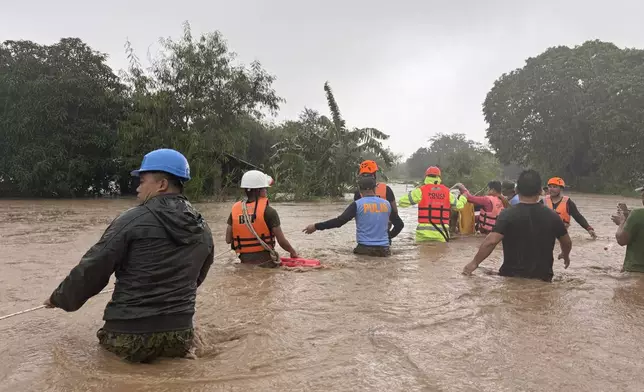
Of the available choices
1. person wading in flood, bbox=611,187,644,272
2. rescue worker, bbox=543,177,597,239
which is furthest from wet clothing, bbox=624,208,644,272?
rescue worker, bbox=543,177,597,239

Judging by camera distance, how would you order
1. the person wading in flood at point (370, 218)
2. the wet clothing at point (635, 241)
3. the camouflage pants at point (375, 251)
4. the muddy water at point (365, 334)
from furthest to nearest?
the camouflage pants at point (375, 251) < the person wading in flood at point (370, 218) < the wet clothing at point (635, 241) < the muddy water at point (365, 334)

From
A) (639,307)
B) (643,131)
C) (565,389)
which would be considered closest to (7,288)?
(565,389)

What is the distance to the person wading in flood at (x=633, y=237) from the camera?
6.04m

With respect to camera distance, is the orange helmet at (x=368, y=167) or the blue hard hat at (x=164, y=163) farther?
the orange helmet at (x=368, y=167)

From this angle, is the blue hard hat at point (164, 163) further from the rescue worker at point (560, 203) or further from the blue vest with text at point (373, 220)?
the rescue worker at point (560, 203)

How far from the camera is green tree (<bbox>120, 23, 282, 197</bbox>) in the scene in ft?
81.5

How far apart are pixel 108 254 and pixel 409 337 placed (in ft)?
7.64

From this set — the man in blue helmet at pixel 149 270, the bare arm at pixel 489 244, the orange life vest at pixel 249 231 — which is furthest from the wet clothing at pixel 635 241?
the man in blue helmet at pixel 149 270

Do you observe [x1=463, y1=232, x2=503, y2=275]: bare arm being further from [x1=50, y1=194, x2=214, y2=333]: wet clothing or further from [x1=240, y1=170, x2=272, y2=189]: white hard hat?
[x1=50, y1=194, x2=214, y2=333]: wet clothing

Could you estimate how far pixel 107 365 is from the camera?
323 cm

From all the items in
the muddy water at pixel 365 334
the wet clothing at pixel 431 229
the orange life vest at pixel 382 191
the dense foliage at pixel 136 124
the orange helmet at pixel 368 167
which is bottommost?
the muddy water at pixel 365 334

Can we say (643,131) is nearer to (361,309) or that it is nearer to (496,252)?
(496,252)

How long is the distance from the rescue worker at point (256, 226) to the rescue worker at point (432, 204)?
10.1ft

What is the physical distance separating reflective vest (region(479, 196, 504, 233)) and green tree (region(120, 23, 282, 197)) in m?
16.8
